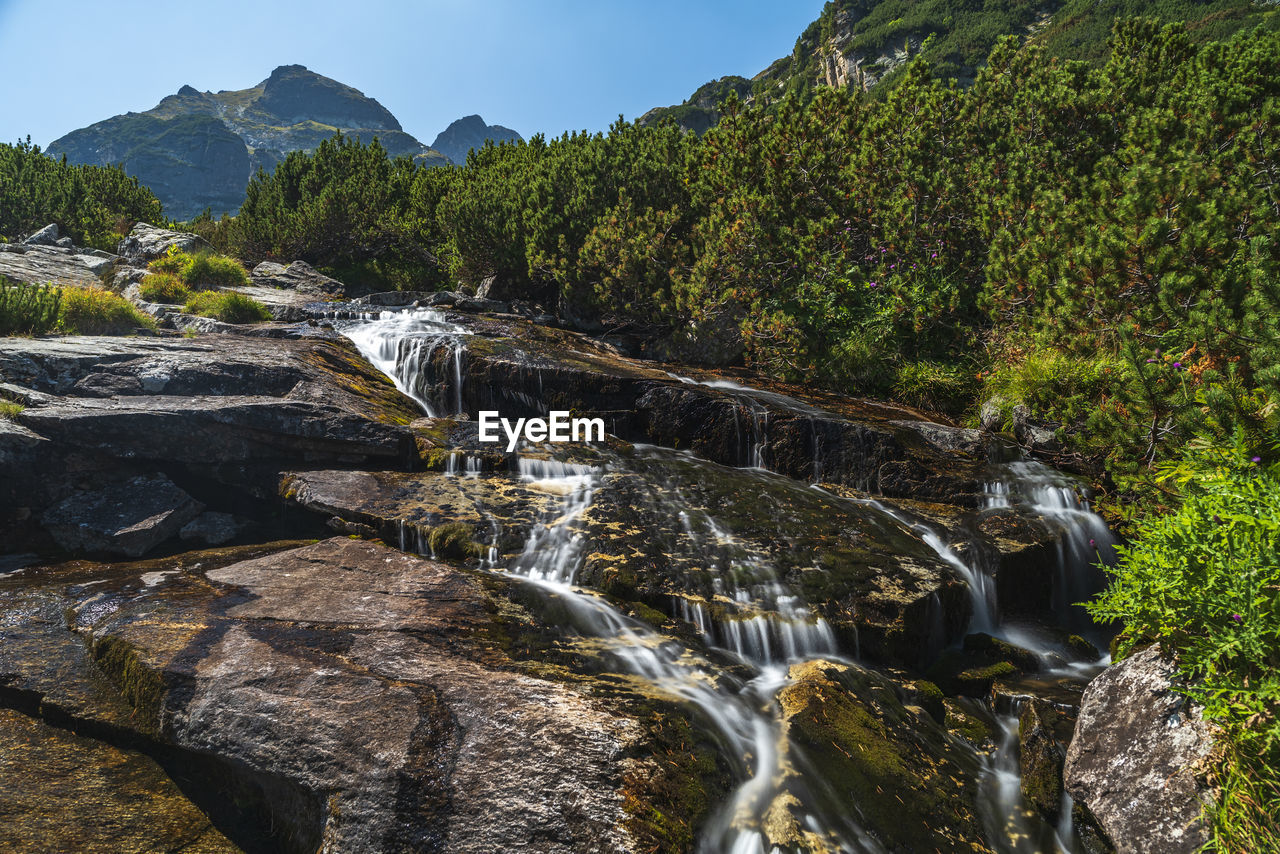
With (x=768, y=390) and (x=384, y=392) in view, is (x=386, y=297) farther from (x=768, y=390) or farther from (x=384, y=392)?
(x=768, y=390)

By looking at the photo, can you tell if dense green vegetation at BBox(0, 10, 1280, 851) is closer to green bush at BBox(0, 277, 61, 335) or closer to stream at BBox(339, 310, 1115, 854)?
stream at BBox(339, 310, 1115, 854)

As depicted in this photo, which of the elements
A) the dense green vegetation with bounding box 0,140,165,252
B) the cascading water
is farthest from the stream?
the dense green vegetation with bounding box 0,140,165,252

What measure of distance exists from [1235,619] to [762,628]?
11.3ft

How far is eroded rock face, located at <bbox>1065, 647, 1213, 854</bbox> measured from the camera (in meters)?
3.41

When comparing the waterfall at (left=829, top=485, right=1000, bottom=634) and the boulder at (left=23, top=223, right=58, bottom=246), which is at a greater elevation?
the boulder at (left=23, top=223, right=58, bottom=246)

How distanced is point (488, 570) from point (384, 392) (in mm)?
6374

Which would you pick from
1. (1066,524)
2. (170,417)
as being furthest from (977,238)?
(170,417)

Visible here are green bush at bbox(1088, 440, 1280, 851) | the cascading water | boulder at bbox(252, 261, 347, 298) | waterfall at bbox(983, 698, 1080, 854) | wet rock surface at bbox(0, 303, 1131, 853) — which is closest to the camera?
green bush at bbox(1088, 440, 1280, 851)

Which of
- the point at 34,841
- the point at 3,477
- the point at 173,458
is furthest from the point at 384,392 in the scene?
the point at 34,841

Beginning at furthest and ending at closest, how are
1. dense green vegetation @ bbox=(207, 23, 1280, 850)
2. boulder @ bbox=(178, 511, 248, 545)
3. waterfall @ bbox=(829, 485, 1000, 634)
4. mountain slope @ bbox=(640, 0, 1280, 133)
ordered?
mountain slope @ bbox=(640, 0, 1280, 133) < boulder @ bbox=(178, 511, 248, 545) < waterfall @ bbox=(829, 485, 1000, 634) < dense green vegetation @ bbox=(207, 23, 1280, 850)

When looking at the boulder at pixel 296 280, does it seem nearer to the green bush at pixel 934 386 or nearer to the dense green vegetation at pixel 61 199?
the dense green vegetation at pixel 61 199

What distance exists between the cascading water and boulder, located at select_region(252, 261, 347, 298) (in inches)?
332

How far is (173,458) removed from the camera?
788 cm

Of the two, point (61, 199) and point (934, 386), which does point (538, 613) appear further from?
point (61, 199)
